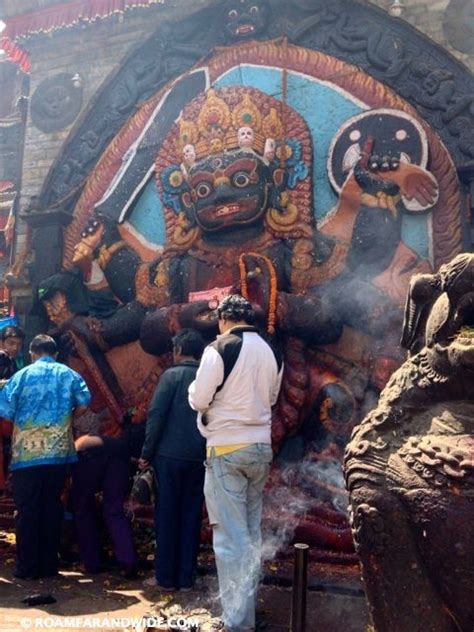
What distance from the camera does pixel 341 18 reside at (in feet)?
21.5

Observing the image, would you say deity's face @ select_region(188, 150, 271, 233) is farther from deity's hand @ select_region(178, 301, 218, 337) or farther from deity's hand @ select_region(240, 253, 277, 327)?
deity's hand @ select_region(178, 301, 218, 337)

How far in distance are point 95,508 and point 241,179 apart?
10.9 feet

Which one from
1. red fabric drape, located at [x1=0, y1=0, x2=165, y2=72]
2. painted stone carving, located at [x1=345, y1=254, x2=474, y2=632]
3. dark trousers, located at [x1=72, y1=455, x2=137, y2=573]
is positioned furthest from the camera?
red fabric drape, located at [x1=0, y1=0, x2=165, y2=72]

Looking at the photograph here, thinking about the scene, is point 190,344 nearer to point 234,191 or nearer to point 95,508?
point 95,508

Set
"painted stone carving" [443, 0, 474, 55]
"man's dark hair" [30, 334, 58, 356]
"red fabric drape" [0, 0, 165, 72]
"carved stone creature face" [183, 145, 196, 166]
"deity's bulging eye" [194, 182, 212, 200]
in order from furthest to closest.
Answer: "red fabric drape" [0, 0, 165, 72] → "carved stone creature face" [183, 145, 196, 166] → "deity's bulging eye" [194, 182, 212, 200] → "painted stone carving" [443, 0, 474, 55] → "man's dark hair" [30, 334, 58, 356]

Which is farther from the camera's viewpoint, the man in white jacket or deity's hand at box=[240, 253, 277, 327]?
deity's hand at box=[240, 253, 277, 327]

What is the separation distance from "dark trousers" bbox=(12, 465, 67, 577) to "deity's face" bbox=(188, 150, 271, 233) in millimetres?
2904

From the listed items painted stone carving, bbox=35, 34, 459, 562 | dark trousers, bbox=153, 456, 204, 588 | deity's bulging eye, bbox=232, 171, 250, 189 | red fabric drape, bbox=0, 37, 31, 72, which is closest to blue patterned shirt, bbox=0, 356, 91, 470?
dark trousers, bbox=153, 456, 204, 588

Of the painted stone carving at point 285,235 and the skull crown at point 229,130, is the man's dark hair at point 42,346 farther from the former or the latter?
the skull crown at point 229,130

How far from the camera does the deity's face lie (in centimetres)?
646

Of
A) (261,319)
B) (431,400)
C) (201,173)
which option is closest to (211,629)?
(431,400)

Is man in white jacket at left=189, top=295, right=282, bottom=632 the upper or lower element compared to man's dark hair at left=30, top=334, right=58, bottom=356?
lower

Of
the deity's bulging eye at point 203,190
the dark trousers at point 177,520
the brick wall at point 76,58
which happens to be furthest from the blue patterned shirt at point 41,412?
the brick wall at point 76,58

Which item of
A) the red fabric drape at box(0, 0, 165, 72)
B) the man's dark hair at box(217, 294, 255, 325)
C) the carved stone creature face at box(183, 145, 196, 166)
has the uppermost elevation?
the red fabric drape at box(0, 0, 165, 72)
